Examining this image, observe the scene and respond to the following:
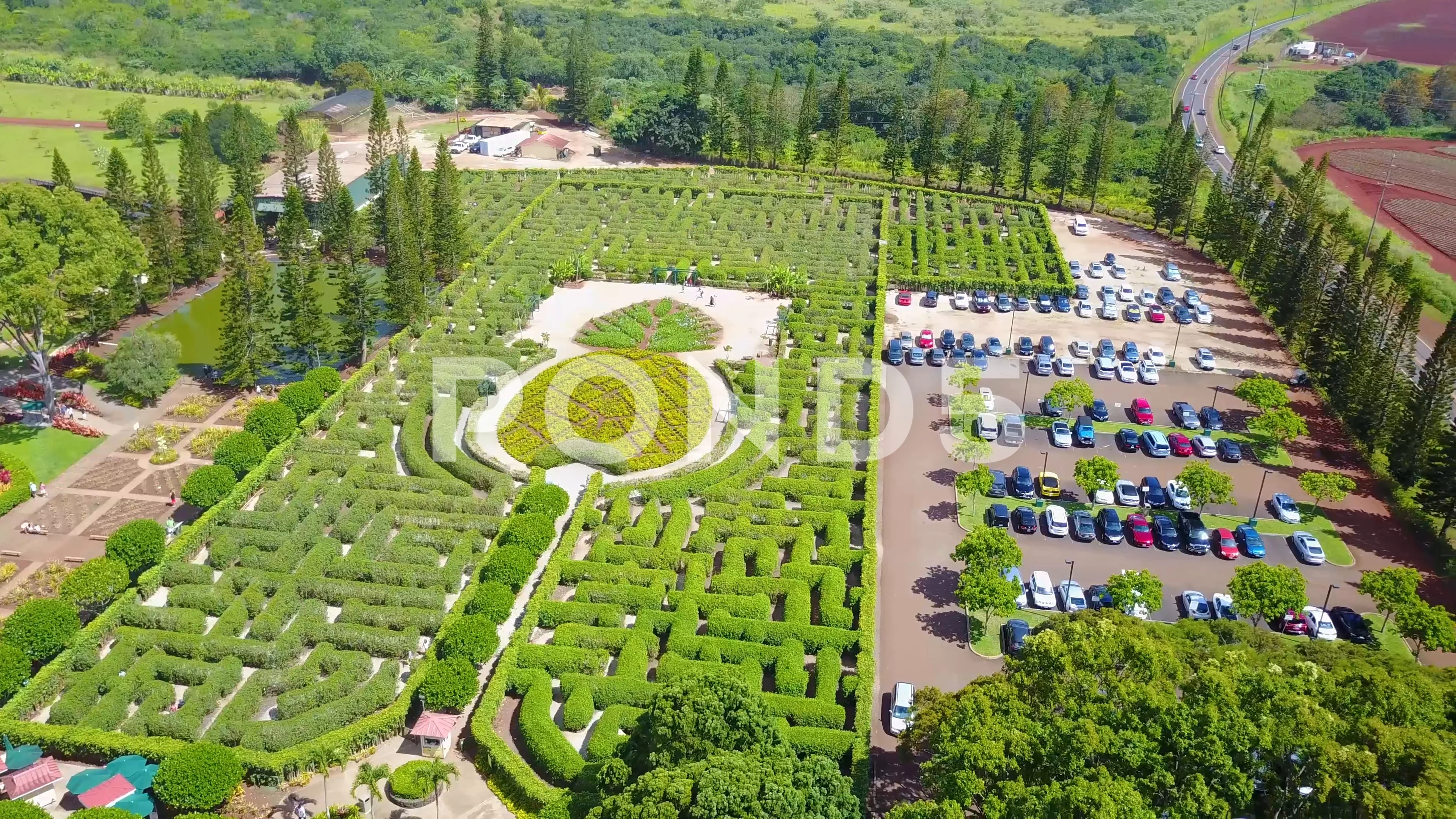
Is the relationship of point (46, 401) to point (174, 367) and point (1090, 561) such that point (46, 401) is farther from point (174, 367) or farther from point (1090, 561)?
point (1090, 561)

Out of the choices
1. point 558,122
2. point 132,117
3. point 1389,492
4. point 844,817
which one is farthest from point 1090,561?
point 132,117

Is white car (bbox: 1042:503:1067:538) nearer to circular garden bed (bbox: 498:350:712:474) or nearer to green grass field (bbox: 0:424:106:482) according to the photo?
circular garden bed (bbox: 498:350:712:474)

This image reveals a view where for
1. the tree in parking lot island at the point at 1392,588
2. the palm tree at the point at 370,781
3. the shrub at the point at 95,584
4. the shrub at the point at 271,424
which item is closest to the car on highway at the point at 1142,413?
the tree in parking lot island at the point at 1392,588

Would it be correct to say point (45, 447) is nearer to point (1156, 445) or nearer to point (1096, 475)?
point (1096, 475)

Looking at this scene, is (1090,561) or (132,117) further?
(132,117)

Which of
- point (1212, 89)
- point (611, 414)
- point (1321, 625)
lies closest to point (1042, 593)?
point (1321, 625)
